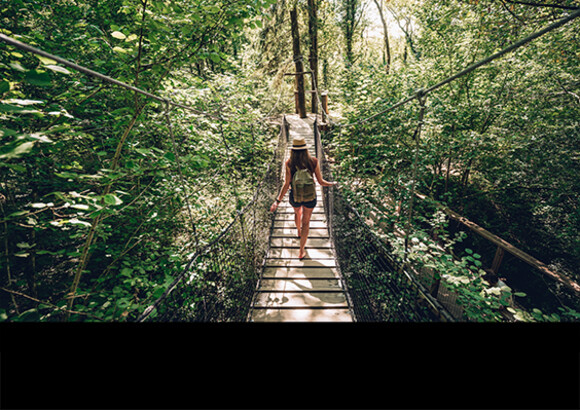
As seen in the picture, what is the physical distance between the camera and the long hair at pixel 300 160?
2.44 meters

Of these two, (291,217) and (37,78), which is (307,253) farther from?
(37,78)

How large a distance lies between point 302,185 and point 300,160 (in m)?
0.27

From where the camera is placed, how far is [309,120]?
8.34 metres

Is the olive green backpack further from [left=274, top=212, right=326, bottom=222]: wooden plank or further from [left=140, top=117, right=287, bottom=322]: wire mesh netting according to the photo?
[left=274, top=212, right=326, bottom=222]: wooden plank

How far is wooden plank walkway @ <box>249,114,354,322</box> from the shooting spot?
220cm

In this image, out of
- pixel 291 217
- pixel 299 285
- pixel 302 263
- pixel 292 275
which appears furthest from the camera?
pixel 291 217

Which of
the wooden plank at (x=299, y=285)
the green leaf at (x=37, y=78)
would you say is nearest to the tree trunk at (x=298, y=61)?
the wooden plank at (x=299, y=285)

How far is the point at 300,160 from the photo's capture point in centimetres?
244

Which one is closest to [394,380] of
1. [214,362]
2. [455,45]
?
[214,362]

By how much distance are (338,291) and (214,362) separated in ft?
7.41

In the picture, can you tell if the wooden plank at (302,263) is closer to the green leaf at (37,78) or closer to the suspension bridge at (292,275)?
the suspension bridge at (292,275)

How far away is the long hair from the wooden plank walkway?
1205 millimetres

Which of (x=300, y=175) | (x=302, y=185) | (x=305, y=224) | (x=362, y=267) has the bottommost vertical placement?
(x=362, y=267)

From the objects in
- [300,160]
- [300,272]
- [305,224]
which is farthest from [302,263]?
[300,160]
